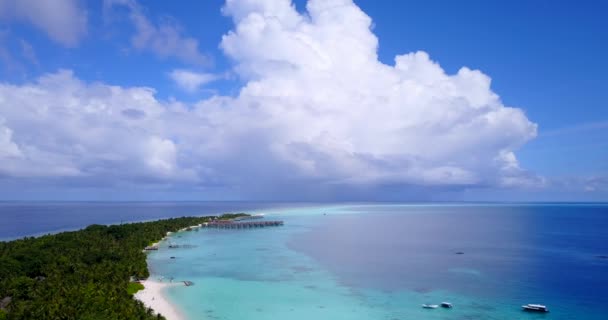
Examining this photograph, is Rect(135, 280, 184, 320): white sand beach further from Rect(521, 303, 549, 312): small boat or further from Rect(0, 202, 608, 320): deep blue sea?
Rect(521, 303, 549, 312): small boat

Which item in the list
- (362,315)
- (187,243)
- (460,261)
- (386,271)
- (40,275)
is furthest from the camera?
(187,243)

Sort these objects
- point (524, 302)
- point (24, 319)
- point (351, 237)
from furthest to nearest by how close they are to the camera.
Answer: point (351, 237), point (524, 302), point (24, 319)

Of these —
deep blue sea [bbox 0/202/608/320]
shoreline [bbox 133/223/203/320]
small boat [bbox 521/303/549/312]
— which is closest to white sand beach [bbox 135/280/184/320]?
shoreline [bbox 133/223/203/320]

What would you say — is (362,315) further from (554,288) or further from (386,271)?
(554,288)

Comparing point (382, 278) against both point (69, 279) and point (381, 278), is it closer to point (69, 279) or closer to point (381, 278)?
point (381, 278)

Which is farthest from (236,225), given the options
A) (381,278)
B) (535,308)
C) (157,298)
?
(535,308)

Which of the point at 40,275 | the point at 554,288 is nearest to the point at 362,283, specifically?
the point at 554,288
